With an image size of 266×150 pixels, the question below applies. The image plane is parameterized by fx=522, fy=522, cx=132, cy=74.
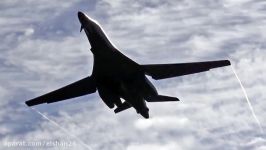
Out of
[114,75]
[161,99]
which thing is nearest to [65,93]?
[114,75]

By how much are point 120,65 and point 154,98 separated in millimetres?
5780

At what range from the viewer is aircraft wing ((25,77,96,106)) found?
190ft

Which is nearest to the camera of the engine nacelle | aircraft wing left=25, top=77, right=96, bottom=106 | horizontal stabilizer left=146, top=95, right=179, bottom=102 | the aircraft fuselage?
the aircraft fuselage

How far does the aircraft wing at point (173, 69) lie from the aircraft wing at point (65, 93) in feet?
23.7

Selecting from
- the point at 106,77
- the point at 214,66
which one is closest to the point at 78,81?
the point at 106,77

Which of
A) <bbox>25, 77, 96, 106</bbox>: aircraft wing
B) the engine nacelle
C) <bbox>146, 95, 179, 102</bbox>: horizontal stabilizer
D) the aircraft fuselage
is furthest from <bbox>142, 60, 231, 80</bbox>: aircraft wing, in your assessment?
<bbox>25, 77, 96, 106</bbox>: aircraft wing

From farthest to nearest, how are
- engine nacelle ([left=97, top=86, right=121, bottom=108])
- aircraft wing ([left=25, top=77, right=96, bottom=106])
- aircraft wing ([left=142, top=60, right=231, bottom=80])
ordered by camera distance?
aircraft wing ([left=25, top=77, right=96, bottom=106]) → engine nacelle ([left=97, top=86, right=121, bottom=108]) → aircraft wing ([left=142, top=60, right=231, bottom=80])

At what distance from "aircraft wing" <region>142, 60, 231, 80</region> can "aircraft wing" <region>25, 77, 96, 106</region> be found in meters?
7.22

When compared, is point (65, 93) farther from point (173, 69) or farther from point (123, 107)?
point (173, 69)

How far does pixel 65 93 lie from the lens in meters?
59.4

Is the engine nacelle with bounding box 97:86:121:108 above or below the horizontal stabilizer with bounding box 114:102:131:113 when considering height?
above

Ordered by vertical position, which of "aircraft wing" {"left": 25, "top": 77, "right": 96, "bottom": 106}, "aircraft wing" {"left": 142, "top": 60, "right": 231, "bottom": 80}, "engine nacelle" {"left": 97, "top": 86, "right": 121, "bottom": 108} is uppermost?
"aircraft wing" {"left": 142, "top": 60, "right": 231, "bottom": 80}

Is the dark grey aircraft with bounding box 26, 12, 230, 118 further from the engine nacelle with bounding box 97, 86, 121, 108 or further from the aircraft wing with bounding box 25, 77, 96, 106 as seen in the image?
the aircraft wing with bounding box 25, 77, 96, 106

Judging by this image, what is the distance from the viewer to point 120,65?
171 ft
